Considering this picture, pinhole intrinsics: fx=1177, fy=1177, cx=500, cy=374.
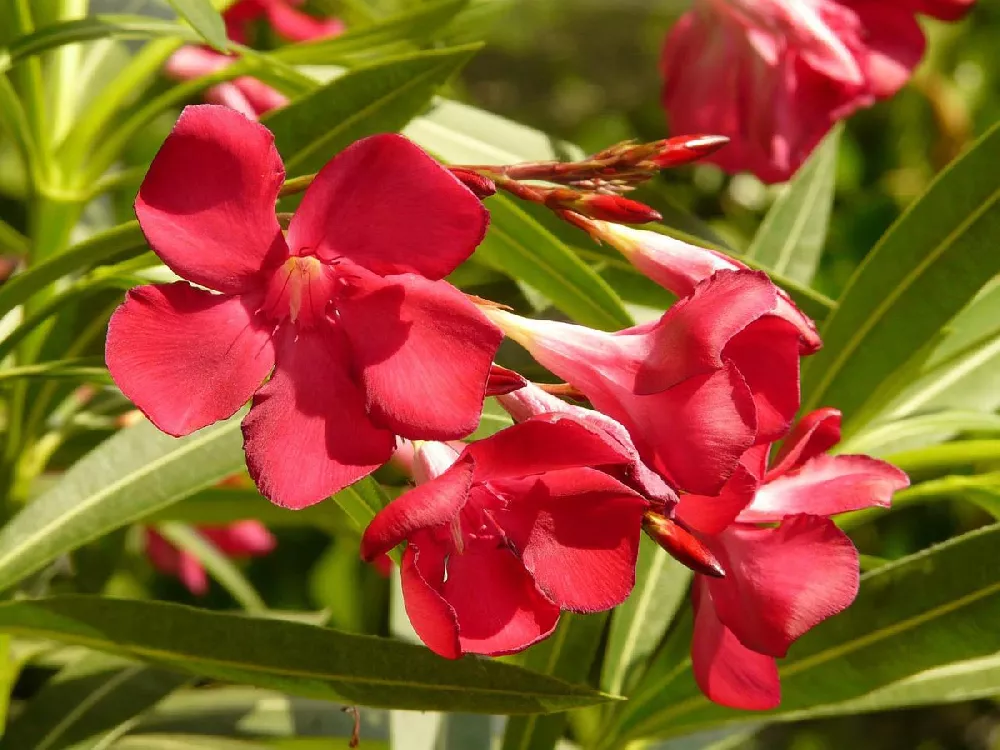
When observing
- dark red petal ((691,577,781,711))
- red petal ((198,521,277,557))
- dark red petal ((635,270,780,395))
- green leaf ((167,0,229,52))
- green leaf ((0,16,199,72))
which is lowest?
red petal ((198,521,277,557))

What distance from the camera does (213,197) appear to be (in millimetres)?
550

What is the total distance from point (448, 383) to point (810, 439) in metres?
0.25

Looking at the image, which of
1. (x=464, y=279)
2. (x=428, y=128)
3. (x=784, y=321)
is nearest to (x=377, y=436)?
(x=784, y=321)

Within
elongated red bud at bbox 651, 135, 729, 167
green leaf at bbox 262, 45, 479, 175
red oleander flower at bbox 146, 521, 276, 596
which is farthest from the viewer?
red oleander flower at bbox 146, 521, 276, 596

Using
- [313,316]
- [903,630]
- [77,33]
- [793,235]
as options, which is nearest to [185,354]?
[313,316]

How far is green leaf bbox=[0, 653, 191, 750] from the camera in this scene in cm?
92

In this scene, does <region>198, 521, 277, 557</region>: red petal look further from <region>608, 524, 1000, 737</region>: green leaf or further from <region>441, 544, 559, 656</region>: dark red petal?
<region>441, 544, 559, 656</region>: dark red petal

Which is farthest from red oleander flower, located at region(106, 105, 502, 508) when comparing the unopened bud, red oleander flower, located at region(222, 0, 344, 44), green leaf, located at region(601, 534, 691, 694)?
red oleander flower, located at region(222, 0, 344, 44)

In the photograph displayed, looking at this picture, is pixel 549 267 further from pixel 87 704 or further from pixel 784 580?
pixel 87 704

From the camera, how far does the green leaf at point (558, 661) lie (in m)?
0.91

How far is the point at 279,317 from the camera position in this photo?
60 centimetres

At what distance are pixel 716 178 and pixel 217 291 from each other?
166 centimetres

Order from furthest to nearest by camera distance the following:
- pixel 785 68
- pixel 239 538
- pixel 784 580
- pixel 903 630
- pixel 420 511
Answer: pixel 239 538 → pixel 785 68 → pixel 903 630 → pixel 784 580 → pixel 420 511

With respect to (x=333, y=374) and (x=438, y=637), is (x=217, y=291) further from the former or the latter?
(x=438, y=637)
